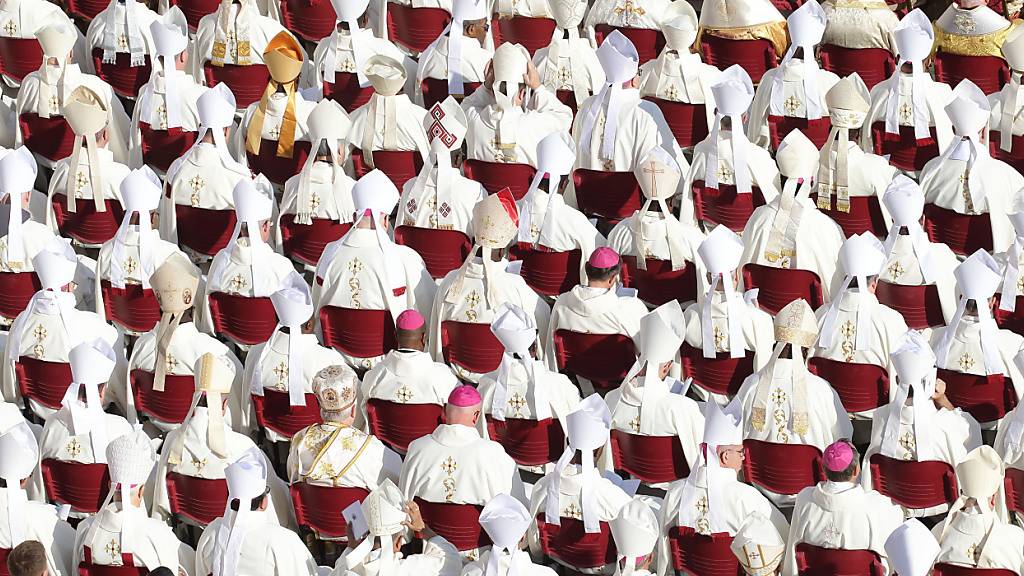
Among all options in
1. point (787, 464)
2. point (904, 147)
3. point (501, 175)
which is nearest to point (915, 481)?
point (787, 464)

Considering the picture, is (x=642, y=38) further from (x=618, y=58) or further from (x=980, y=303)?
(x=980, y=303)

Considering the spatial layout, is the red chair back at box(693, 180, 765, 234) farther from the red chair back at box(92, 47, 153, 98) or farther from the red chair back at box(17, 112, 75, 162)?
the red chair back at box(17, 112, 75, 162)

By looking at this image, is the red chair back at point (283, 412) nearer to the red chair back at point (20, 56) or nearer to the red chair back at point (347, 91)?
the red chair back at point (347, 91)

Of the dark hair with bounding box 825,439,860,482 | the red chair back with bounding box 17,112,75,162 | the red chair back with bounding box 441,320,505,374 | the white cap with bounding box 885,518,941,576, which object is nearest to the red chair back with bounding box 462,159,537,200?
the red chair back with bounding box 441,320,505,374

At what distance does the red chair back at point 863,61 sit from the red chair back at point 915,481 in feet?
11.1

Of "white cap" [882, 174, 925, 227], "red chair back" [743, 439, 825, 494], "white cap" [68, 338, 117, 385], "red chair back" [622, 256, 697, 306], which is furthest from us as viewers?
"red chair back" [622, 256, 697, 306]

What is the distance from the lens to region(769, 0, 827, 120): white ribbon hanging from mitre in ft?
46.4

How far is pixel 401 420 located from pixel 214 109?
7.84 feet

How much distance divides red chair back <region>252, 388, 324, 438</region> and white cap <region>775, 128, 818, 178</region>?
108 inches

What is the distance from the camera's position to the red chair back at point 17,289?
13828 millimetres

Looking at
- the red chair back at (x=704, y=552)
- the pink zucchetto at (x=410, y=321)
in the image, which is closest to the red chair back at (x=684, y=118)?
the pink zucchetto at (x=410, y=321)

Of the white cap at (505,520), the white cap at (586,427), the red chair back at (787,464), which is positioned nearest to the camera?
the white cap at (505,520)

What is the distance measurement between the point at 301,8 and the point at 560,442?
4.17 meters

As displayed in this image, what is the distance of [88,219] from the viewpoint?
1428 centimetres
